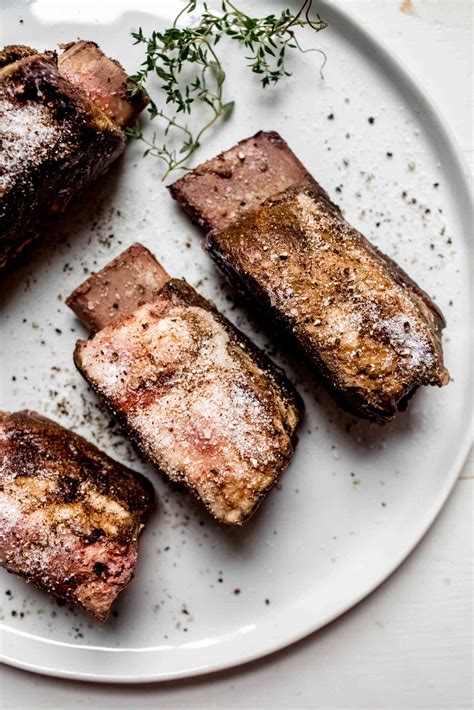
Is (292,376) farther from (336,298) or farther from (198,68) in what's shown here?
(198,68)

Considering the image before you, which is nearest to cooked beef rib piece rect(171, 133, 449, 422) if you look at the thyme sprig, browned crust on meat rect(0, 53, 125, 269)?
the thyme sprig

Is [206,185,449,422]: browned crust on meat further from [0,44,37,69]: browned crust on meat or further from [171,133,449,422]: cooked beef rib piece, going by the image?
[0,44,37,69]: browned crust on meat

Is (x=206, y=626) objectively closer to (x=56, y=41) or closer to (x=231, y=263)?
(x=231, y=263)

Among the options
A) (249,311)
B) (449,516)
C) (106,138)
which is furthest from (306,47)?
(449,516)

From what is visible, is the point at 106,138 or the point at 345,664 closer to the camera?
the point at 106,138

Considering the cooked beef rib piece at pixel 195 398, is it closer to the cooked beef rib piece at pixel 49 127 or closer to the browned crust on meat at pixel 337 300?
the browned crust on meat at pixel 337 300

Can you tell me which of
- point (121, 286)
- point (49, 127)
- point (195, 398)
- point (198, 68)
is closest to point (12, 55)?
point (49, 127)
